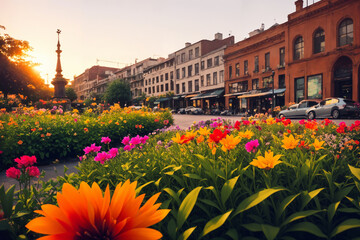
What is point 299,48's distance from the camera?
945 inches

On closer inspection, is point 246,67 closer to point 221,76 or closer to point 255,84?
point 255,84

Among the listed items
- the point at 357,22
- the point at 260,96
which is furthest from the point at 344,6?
the point at 260,96

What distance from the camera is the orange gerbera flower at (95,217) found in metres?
0.57

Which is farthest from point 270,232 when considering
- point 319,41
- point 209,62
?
point 209,62

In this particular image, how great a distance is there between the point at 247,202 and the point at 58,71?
69.9 feet

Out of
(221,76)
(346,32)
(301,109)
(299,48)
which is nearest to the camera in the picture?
(301,109)

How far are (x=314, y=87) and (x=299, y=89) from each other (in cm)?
156

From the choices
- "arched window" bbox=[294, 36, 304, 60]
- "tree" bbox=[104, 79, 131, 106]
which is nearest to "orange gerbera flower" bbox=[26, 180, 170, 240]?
"arched window" bbox=[294, 36, 304, 60]

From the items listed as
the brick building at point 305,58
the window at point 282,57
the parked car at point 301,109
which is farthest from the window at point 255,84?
the parked car at point 301,109

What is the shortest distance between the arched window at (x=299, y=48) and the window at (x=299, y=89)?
2568 mm

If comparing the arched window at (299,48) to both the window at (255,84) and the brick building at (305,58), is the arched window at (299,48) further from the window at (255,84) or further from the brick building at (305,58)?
the window at (255,84)

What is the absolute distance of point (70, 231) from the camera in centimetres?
57

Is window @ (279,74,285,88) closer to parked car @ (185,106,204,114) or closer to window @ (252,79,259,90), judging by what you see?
window @ (252,79,259,90)

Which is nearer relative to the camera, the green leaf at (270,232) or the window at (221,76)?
the green leaf at (270,232)
